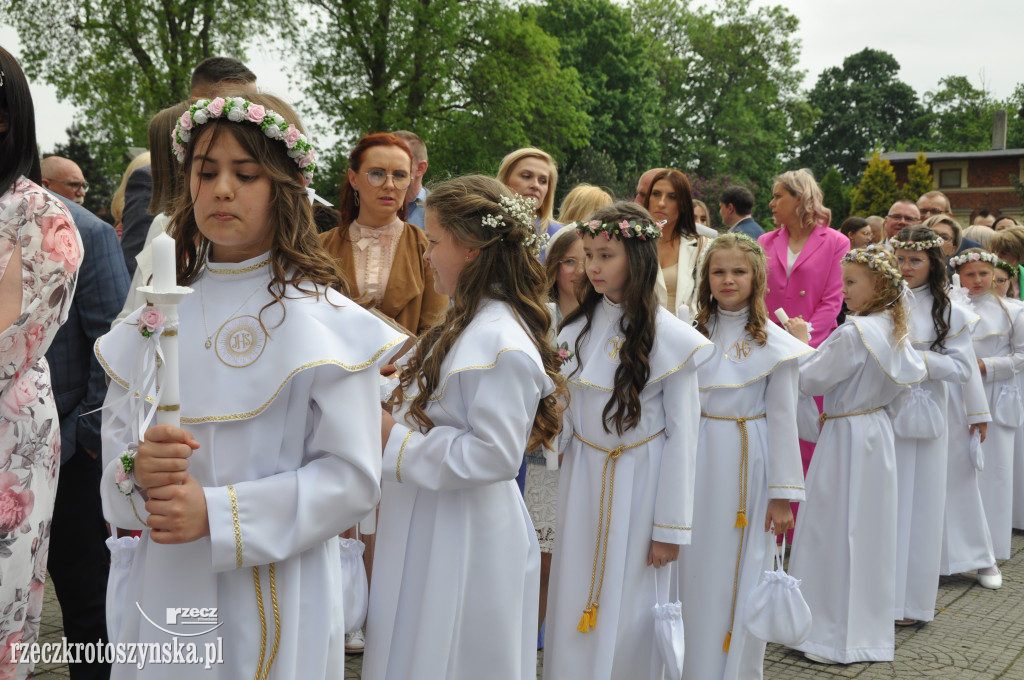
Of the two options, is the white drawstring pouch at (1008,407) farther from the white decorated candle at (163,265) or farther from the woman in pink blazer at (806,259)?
the white decorated candle at (163,265)

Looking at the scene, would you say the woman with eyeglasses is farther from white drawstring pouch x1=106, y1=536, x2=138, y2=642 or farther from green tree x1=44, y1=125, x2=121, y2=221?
green tree x1=44, y1=125, x2=121, y2=221

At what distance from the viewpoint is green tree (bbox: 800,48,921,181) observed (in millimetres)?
72312

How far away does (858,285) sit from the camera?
6.13m

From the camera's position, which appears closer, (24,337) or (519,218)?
(24,337)

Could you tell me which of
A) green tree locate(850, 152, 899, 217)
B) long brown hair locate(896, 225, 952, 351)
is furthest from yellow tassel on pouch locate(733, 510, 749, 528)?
green tree locate(850, 152, 899, 217)

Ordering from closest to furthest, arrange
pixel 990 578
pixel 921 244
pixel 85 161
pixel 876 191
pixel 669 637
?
pixel 669 637 → pixel 921 244 → pixel 990 578 → pixel 85 161 → pixel 876 191

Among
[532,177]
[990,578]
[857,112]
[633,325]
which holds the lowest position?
[990,578]

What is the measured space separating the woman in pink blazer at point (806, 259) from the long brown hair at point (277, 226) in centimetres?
544

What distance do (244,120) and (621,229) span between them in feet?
7.62

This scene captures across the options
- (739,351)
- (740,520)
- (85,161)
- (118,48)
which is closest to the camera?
(740,520)

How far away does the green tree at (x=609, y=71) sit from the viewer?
1533 inches

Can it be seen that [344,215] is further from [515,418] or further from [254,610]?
[254,610]

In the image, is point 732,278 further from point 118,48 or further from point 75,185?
point 118,48

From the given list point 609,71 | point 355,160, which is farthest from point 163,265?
point 609,71
